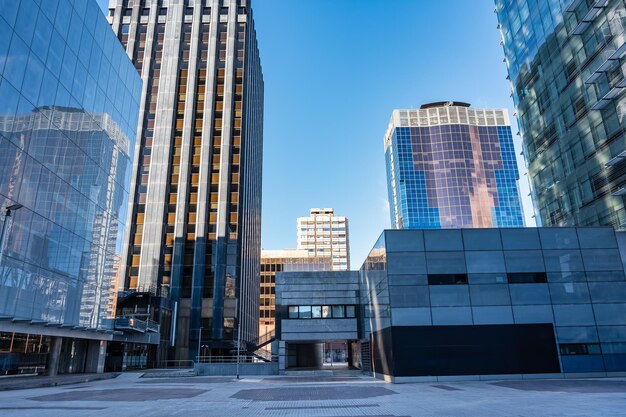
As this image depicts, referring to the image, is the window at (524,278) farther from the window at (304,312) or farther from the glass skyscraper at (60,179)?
the glass skyscraper at (60,179)

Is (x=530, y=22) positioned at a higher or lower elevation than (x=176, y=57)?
lower

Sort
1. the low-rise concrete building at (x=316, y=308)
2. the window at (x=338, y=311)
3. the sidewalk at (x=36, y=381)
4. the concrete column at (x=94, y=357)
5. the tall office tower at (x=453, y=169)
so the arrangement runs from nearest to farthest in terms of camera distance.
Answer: the sidewalk at (x=36, y=381), the concrete column at (x=94, y=357), the low-rise concrete building at (x=316, y=308), the window at (x=338, y=311), the tall office tower at (x=453, y=169)

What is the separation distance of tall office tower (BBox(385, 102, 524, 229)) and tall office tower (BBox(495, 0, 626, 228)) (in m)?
75.0

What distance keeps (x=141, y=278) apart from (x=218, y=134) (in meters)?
30.0

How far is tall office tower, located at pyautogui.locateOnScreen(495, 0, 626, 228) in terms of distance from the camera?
1565 inches

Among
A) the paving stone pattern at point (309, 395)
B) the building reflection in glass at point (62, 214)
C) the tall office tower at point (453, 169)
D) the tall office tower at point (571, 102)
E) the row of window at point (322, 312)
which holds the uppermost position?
the tall office tower at point (453, 169)

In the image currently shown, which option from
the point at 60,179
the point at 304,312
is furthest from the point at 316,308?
the point at 60,179

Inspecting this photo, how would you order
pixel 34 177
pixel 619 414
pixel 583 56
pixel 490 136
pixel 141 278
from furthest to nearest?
pixel 490 136 < pixel 141 278 < pixel 583 56 < pixel 34 177 < pixel 619 414

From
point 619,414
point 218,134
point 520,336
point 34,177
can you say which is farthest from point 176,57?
point 619,414

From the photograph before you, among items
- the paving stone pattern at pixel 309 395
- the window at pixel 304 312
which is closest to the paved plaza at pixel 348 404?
the paving stone pattern at pixel 309 395

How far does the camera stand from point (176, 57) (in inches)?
3354

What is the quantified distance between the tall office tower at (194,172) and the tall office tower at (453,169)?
201 ft

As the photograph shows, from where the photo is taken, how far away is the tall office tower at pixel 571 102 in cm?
3975

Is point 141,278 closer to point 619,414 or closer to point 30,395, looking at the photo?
point 30,395
